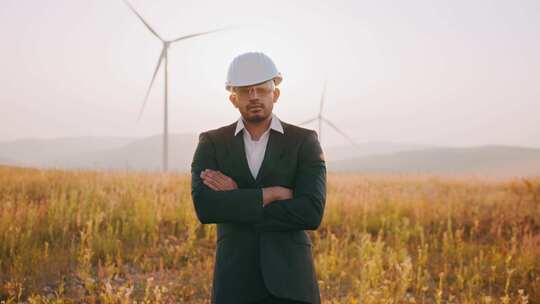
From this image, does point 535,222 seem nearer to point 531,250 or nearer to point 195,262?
point 531,250

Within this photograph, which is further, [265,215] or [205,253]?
[205,253]

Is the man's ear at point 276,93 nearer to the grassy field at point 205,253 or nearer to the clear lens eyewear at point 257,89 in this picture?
the clear lens eyewear at point 257,89

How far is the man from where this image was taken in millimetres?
2434

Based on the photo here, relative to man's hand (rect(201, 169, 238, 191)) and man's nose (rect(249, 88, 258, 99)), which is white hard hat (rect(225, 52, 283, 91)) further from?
man's hand (rect(201, 169, 238, 191))

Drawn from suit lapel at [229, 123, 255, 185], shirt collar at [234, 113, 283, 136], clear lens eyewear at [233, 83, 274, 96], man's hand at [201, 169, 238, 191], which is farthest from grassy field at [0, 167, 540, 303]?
clear lens eyewear at [233, 83, 274, 96]

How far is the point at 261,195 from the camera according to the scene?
2.53 metres

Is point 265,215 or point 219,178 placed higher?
point 219,178

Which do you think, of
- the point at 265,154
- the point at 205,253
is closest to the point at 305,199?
the point at 265,154

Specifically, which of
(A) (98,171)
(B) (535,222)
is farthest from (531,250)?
(A) (98,171)

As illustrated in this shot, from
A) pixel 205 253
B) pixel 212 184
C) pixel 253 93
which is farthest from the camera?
pixel 205 253

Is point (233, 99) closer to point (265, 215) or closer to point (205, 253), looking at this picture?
point (265, 215)

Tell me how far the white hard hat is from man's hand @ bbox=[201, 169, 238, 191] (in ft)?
1.66

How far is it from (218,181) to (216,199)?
0.11m

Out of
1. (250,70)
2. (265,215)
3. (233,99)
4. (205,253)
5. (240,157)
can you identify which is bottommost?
(205,253)
